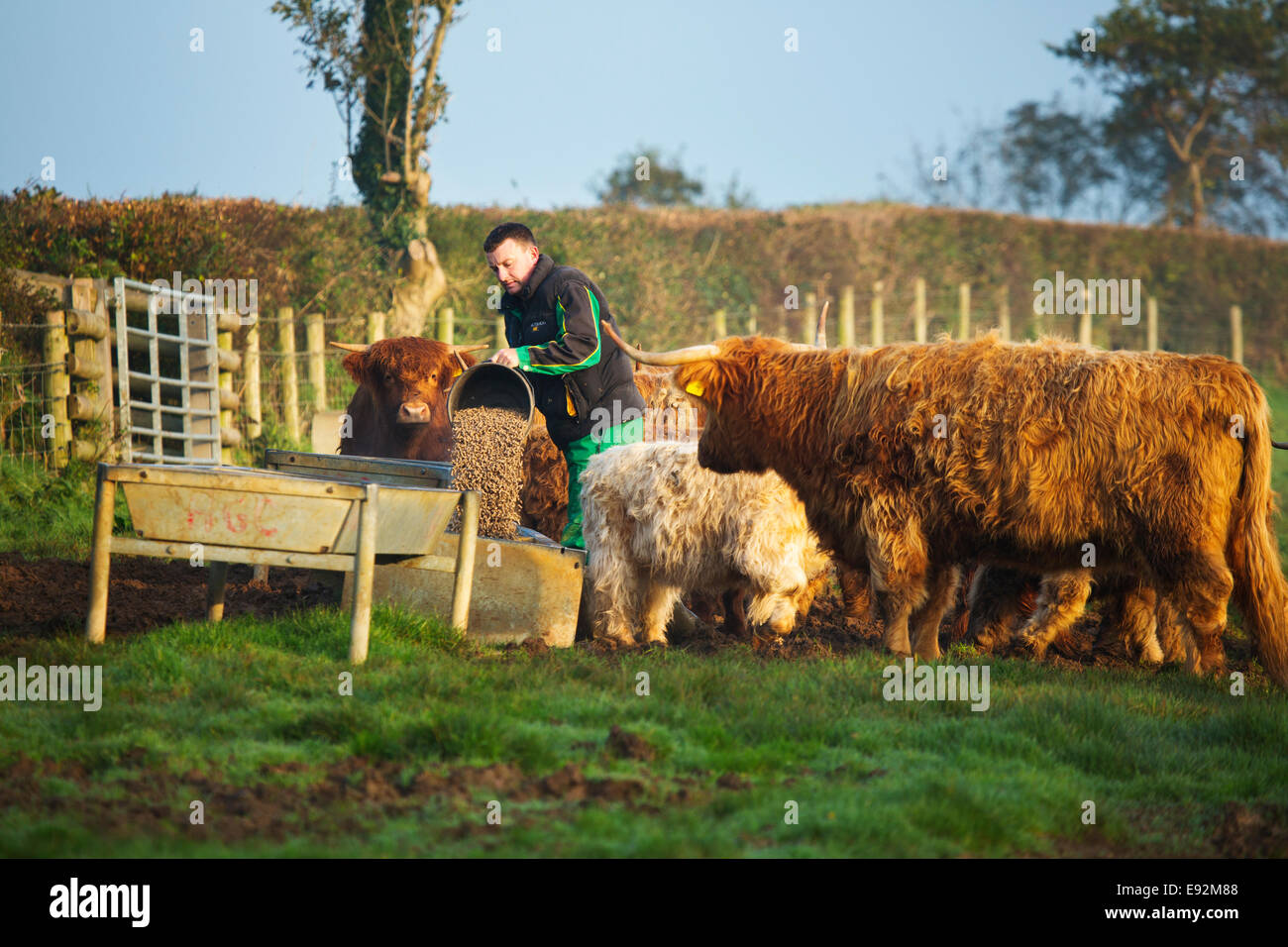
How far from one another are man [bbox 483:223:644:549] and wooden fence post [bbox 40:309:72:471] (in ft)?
16.5

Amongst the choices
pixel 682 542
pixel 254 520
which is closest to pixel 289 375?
pixel 682 542

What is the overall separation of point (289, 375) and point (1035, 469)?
418 inches

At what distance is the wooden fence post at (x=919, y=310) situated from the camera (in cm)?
2279

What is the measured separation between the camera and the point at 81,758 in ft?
13.8

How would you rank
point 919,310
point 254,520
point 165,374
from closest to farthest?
1. point 254,520
2. point 165,374
3. point 919,310

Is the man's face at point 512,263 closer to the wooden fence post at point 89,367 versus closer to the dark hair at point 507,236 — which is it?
the dark hair at point 507,236

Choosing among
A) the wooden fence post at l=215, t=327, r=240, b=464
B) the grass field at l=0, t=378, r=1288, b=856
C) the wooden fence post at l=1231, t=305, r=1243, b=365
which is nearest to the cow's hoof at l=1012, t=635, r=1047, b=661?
the grass field at l=0, t=378, r=1288, b=856

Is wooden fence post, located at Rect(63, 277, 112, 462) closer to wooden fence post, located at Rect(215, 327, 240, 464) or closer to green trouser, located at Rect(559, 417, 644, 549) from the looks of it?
wooden fence post, located at Rect(215, 327, 240, 464)

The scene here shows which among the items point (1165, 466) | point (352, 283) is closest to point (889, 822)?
point (1165, 466)

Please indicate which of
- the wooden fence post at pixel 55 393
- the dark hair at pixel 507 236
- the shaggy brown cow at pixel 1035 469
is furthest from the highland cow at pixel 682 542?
the wooden fence post at pixel 55 393

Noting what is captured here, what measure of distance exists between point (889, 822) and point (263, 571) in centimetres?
500

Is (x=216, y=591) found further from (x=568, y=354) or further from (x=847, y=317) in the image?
(x=847, y=317)

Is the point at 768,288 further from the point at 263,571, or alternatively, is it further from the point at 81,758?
the point at 81,758

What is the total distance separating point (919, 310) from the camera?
78.1 feet
